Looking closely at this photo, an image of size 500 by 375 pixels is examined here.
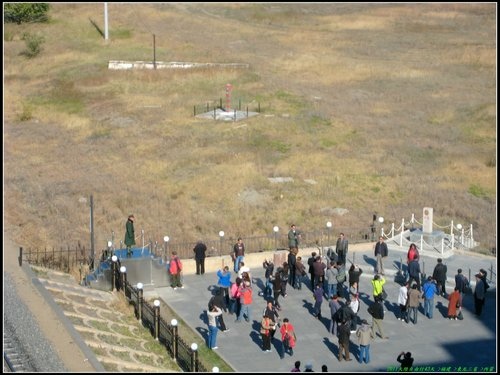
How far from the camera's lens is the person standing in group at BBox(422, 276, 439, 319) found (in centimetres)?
2414

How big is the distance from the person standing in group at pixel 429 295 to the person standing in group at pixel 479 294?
1077 millimetres

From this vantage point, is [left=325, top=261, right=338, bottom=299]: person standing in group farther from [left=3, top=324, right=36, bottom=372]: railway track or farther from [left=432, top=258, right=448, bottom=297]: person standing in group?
[left=3, top=324, right=36, bottom=372]: railway track

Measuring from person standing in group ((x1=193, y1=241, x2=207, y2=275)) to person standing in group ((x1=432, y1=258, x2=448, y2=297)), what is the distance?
6.69 metres

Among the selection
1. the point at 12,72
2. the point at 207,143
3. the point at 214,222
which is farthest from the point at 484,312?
the point at 12,72

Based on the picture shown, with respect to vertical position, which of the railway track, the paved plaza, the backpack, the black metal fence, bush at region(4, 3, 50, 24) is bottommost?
the paved plaza

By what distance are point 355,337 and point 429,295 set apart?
8.16 ft

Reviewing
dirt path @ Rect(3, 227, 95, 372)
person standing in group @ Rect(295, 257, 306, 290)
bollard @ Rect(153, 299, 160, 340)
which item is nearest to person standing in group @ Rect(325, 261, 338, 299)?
person standing in group @ Rect(295, 257, 306, 290)

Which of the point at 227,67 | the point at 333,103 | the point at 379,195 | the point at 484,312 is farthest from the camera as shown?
the point at 227,67

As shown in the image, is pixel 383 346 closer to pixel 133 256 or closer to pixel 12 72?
pixel 133 256

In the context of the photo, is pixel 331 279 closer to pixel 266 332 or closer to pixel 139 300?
pixel 266 332

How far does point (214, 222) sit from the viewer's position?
3744 cm

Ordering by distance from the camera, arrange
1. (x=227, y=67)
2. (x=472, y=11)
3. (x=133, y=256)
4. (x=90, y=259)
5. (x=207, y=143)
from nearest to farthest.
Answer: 1. (x=133, y=256)
2. (x=90, y=259)
3. (x=207, y=143)
4. (x=227, y=67)
5. (x=472, y=11)

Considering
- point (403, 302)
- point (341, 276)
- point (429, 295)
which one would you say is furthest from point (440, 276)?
point (341, 276)

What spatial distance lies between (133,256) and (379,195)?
16.5 metres
